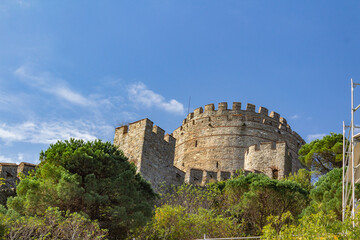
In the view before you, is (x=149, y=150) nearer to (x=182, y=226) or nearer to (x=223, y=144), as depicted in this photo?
(x=182, y=226)

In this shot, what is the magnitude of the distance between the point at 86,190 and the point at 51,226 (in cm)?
248

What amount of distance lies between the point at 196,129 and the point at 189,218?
16303mm

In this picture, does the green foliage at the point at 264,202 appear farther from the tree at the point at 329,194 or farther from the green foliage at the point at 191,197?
the tree at the point at 329,194

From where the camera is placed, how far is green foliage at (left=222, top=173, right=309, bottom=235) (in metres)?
22.5

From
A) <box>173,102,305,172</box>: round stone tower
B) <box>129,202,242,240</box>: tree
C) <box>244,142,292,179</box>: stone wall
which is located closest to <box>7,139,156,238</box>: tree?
<box>129,202,242,240</box>: tree

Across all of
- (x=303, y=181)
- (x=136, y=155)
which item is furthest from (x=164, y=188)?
(x=303, y=181)

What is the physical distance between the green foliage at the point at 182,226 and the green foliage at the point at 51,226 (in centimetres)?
254

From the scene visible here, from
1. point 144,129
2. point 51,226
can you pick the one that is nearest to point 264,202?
point 144,129

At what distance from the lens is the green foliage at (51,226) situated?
47.0ft

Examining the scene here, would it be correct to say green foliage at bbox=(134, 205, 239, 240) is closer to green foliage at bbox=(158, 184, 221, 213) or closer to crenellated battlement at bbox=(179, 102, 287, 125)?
green foliage at bbox=(158, 184, 221, 213)

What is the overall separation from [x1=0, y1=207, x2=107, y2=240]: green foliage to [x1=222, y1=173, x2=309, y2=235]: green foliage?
861cm

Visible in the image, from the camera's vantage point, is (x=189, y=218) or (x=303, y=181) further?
(x=303, y=181)

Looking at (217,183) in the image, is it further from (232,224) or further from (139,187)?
(139,187)

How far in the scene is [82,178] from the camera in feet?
57.5
